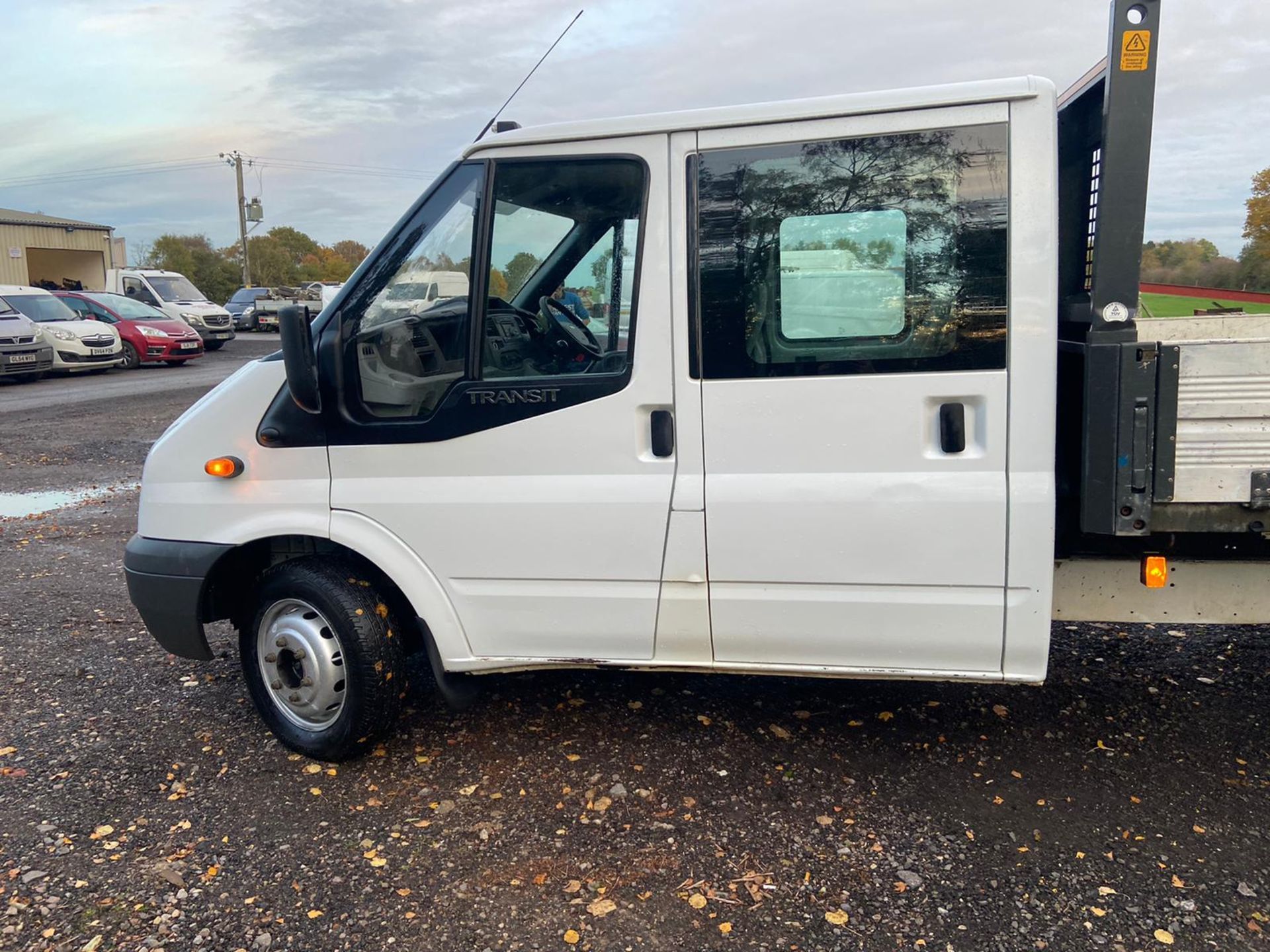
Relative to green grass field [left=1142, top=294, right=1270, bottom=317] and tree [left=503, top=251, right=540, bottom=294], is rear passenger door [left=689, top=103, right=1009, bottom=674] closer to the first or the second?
tree [left=503, top=251, right=540, bottom=294]

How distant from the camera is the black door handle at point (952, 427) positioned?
3037mm

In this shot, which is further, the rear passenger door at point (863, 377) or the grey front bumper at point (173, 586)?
the grey front bumper at point (173, 586)

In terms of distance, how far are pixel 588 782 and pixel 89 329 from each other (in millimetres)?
20426

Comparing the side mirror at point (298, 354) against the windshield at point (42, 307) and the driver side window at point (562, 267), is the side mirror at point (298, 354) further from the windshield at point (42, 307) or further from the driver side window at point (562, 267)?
the windshield at point (42, 307)

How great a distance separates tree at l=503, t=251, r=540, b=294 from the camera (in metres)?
3.45

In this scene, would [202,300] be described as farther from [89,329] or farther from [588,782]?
[588,782]

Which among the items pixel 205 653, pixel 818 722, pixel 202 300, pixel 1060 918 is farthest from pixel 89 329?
pixel 1060 918

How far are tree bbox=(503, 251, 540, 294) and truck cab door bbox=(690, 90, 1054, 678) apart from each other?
2.15 feet

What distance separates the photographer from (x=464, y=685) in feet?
12.3

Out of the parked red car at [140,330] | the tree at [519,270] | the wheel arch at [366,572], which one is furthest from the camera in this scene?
the parked red car at [140,330]

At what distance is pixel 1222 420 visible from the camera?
2.89 meters

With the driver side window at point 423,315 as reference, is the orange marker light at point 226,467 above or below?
below

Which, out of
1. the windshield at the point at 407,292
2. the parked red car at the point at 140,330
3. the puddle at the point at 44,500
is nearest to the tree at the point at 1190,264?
the windshield at the point at 407,292

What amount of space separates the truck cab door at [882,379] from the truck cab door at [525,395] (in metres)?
0.23
